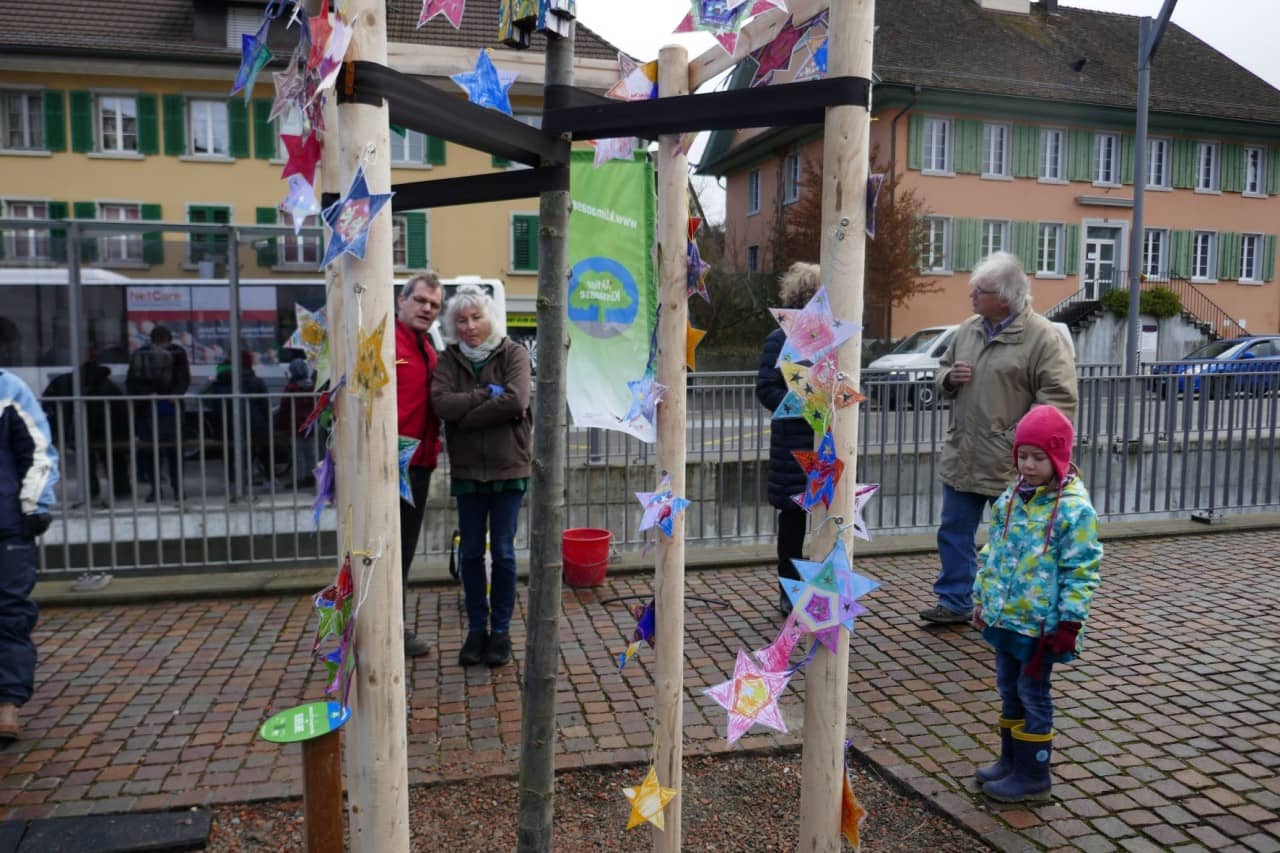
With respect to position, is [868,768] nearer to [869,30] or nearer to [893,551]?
[869,30]

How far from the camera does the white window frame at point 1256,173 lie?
35.3 metres

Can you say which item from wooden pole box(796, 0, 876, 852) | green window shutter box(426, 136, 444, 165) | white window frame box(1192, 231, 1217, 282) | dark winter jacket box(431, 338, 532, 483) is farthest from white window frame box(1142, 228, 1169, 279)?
wooden pole box(796, 0, 876, 852)

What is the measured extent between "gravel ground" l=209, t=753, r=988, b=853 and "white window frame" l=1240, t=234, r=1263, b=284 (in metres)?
38.1

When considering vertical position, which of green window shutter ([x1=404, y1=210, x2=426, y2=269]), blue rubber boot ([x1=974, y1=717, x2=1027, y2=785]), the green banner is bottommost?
blue rubber boot ([x1=974, y1=717, x2=1027, y2=785])

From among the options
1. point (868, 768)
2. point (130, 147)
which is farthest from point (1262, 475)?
point (130, 147)

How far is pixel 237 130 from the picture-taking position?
27.0m

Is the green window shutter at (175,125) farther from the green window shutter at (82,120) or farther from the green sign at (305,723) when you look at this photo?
the green sign at (305,723)


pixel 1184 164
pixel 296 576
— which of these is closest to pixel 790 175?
pixel 1184 164

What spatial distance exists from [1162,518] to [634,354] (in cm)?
734

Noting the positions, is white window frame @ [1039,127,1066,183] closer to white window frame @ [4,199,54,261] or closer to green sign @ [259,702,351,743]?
white window frame @ [4,199,54,261]

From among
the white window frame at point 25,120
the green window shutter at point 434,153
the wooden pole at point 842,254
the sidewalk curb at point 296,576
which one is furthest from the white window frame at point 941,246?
the wooden pole at point 842,254

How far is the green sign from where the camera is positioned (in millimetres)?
2424

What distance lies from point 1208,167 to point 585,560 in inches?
1429

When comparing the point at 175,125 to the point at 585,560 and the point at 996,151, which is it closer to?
the point at 996,151
